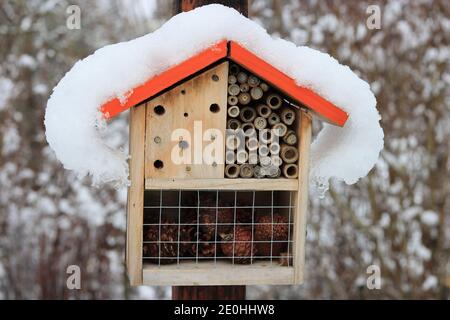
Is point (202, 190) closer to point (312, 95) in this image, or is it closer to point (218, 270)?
point (218, 270)

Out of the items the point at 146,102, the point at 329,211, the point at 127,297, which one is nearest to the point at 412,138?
the point at 329,211

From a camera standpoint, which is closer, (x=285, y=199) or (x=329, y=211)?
(x=285, y=199)

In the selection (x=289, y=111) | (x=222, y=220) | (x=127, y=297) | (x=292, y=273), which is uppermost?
(x=289, y=111)

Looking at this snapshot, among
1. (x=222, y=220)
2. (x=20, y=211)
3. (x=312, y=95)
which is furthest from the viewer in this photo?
(x=20, y=211)

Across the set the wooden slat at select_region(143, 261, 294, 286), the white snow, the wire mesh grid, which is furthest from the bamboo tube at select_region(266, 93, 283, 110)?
the white snow

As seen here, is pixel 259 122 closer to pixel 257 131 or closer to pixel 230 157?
pixel 257 131

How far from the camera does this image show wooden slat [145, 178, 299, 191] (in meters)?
2.28

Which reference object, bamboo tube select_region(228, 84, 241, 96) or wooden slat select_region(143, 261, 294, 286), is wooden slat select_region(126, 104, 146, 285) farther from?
bamboo tube select_region(228, 84, 241, 96)

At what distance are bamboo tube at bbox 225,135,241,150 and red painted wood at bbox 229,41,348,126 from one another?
213 mm

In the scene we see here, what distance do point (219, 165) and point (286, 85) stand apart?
1.08 feet

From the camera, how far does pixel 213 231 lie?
2451mm

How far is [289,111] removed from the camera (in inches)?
93.7

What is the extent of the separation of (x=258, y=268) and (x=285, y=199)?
0.28 m

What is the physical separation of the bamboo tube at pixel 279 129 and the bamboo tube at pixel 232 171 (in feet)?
0.55
